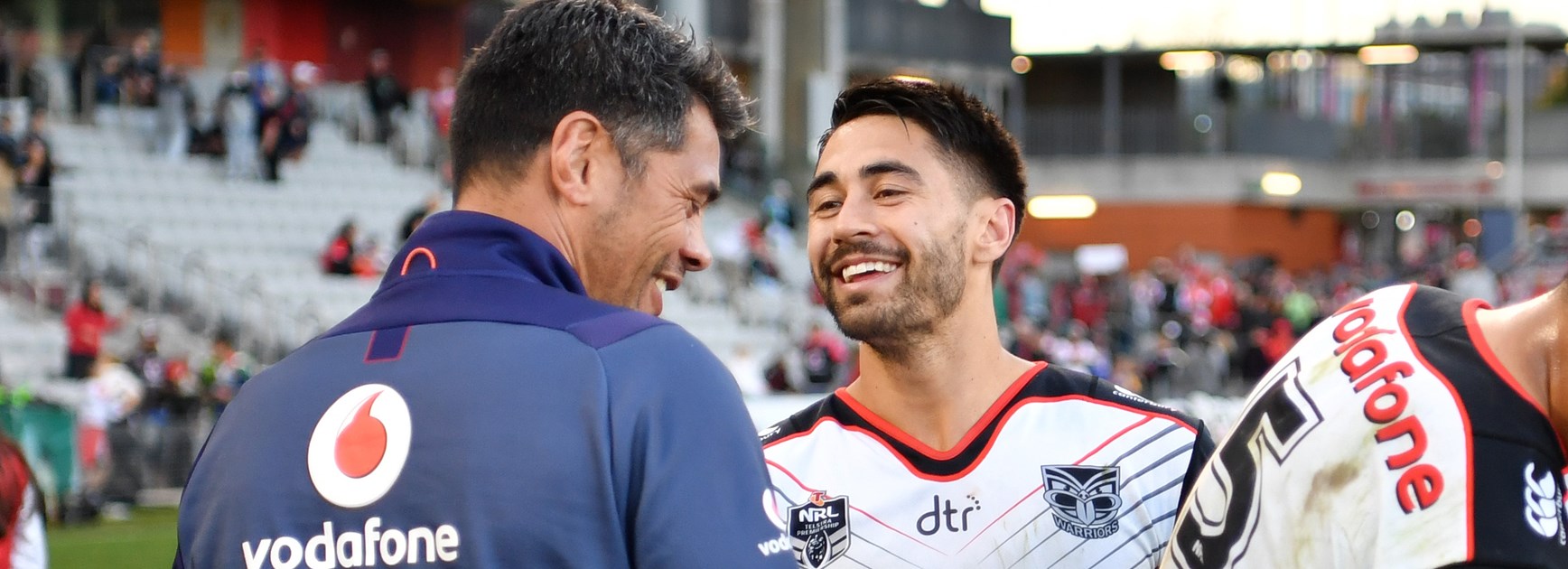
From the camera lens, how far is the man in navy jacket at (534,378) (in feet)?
7.07

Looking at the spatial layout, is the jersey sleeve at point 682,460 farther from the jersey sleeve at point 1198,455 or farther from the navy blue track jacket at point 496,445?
the jersey sleeve at point 1198,455

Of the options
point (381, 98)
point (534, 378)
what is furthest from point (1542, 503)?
point (381, 98)

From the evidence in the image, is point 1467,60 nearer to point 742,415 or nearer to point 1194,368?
point 1194,368

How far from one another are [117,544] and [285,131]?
28.7ft

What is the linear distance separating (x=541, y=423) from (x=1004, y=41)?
36.1 meters

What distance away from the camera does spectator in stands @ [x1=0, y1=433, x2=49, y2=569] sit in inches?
178

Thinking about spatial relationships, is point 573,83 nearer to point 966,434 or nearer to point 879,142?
point 879,142

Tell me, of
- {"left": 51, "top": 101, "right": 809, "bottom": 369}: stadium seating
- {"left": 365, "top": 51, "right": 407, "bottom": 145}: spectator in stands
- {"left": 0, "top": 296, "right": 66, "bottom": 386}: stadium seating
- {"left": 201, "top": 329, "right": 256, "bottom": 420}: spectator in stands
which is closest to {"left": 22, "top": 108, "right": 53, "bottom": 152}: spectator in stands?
{"left": 51, "top": 101, "right": 809, "bottom": 369}: stadium seating

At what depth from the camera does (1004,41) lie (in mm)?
37562

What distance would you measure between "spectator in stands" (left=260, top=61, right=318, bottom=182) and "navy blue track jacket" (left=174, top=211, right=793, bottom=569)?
58.2ft

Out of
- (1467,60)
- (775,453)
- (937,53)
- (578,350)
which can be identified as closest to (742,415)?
(578,350)

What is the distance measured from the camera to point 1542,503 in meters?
1.97

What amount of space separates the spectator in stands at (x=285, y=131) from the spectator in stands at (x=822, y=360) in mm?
6273

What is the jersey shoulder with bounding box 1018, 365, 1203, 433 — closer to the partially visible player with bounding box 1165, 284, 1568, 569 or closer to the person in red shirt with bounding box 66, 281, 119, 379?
the partially visible player with bounding box 1165, 284, 1568, 569
